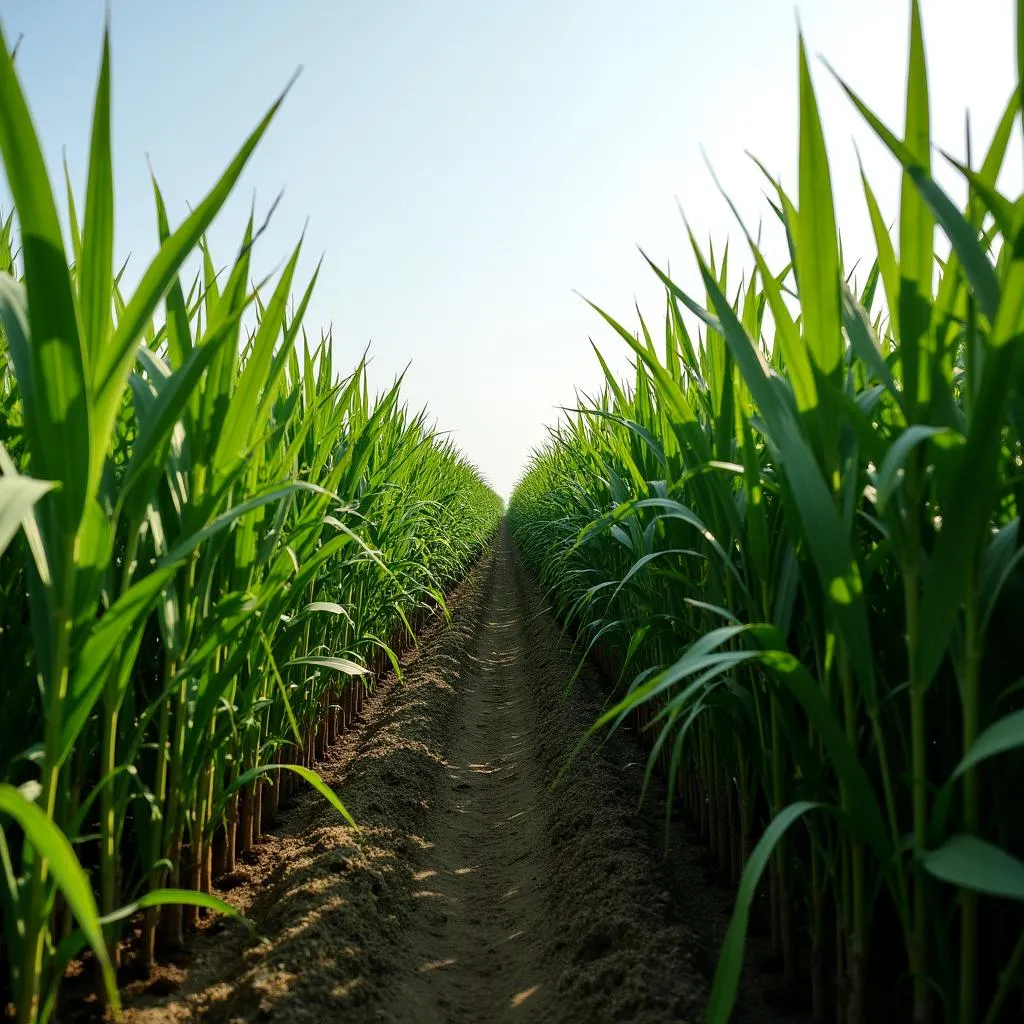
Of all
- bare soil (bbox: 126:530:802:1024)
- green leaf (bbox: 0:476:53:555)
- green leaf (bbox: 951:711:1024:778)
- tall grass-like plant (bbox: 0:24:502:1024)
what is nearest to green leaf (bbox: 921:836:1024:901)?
green leaf (bbox: 951:711:1024:778)

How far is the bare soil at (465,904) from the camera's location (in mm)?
1533

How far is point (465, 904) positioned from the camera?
7.41ft

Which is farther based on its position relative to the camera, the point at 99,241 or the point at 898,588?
the point at 898,588

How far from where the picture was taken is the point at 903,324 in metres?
0.99

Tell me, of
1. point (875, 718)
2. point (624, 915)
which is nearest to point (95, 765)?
point (624, 915)

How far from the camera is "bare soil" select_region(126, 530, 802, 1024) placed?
153 centimetres

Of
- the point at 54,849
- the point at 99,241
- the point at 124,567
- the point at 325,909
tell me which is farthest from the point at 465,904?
the point at 99,241

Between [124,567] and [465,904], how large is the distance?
1.52 meters

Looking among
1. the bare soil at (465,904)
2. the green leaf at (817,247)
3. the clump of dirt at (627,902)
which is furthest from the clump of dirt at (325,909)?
the green leaf at (817,247)

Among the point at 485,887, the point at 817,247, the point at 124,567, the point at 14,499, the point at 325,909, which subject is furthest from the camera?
the point at 485,887

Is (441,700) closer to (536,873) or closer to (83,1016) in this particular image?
(536,873)

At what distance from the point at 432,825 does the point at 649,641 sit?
3.29 ft

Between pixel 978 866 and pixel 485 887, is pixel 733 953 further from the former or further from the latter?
pixel 485 887

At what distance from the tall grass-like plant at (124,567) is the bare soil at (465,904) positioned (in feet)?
0.65
